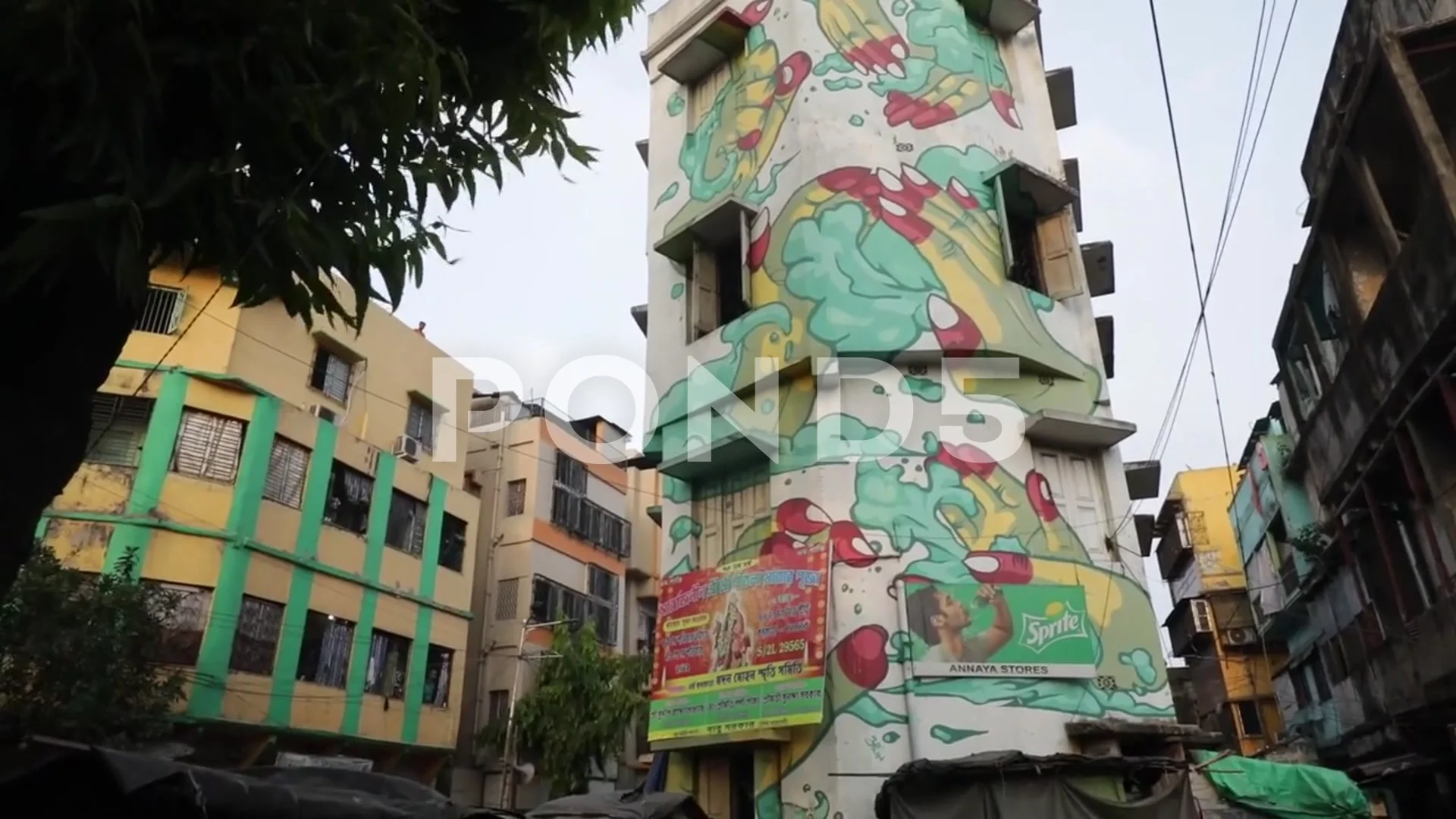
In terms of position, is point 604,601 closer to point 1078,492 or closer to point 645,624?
point 645,624

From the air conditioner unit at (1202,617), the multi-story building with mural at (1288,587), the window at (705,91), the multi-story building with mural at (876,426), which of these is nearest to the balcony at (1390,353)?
the multi-story building with mural at (876,426)

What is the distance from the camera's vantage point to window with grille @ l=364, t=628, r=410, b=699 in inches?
840

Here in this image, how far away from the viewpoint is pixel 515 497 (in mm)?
28031

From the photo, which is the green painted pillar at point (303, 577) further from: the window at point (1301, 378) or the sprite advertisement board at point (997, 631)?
the window at point (1301, 378)

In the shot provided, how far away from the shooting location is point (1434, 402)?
13.2 meters

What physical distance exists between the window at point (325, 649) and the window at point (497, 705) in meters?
5.83

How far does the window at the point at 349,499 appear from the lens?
832 inches

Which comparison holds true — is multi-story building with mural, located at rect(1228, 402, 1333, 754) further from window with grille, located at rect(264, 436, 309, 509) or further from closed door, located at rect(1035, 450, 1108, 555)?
window with grille, located at rect(264, 436, 309, 509)

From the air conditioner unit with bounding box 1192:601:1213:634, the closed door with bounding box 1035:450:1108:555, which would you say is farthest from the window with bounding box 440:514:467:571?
A: the air conditioner unit with bounding box 1192:601:1213:634

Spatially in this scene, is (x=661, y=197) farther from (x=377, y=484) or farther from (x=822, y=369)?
(x=377, y=484)

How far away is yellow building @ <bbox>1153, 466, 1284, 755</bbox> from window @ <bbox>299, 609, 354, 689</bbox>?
2839 cm

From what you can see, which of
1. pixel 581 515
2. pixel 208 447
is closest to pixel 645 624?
pixel 581 515

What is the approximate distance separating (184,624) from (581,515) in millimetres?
13474

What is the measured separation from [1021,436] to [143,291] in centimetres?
1157
